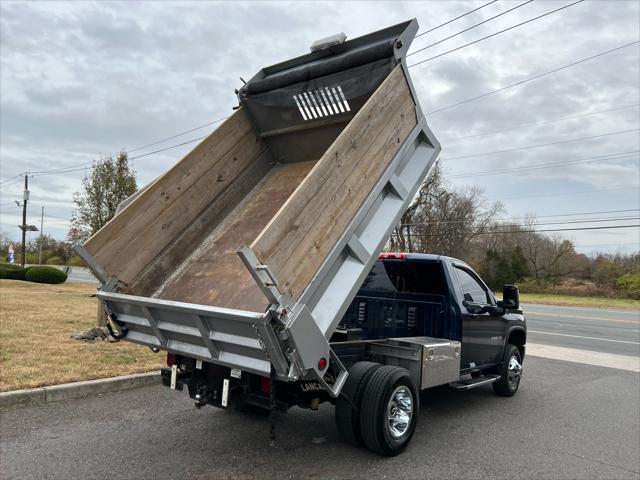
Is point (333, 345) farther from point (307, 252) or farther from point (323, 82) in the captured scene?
point (323, 82)

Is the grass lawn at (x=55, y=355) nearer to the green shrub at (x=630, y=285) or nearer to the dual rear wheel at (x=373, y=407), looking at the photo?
the dual rear wheel at (x=373, y=407)

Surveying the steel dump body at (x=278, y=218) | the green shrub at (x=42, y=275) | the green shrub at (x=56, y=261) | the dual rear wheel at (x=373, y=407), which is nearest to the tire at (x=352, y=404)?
the dual rear wheel at (x=373, y=407)

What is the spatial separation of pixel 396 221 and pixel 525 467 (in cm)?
245

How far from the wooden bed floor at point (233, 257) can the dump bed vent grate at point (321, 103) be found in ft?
1.82

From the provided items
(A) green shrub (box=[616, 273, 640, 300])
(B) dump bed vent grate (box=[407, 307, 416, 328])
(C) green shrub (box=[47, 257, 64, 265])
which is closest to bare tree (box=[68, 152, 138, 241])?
(B) dump bed vent grate (box=[407, 307, 416, 328])

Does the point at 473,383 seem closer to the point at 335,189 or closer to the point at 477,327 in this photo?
the point at 477,327

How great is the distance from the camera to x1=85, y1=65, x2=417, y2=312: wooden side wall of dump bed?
357cm

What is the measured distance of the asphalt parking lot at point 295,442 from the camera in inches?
167

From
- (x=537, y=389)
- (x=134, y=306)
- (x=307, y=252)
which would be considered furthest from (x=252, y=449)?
(x=537, y=389)

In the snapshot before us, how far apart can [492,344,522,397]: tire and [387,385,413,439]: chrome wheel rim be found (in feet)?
8.76

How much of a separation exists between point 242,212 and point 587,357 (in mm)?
8608

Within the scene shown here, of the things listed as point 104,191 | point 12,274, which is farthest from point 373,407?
point 12,274

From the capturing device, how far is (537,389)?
24.9 feet

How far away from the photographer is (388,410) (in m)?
4.42
